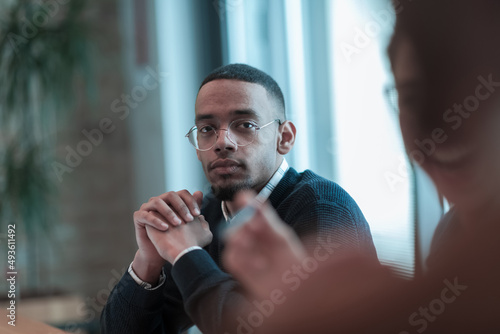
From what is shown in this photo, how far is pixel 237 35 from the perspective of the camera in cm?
226

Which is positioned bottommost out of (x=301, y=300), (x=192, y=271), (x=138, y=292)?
(x=138, y=292)

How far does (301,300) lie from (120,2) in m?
3.01

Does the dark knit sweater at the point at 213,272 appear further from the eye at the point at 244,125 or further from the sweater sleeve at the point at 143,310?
the eye at the point at 244,125

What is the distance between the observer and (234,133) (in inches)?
30.6

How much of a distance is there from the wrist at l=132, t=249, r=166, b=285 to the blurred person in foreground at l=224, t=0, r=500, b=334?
676 mm

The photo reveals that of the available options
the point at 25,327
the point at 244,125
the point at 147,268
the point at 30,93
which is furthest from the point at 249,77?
the point at 30,93

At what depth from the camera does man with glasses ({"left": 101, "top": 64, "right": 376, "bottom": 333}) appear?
2.23 feet

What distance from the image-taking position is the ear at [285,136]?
2.86 ft

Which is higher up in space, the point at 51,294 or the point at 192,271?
the point at 192,271

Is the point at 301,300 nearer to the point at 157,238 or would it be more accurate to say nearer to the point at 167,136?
the point at 157,238

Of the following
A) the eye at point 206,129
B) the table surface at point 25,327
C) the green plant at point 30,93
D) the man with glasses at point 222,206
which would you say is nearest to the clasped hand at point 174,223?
the man with glasses at point 222,206

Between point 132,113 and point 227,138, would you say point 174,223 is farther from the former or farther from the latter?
point 132,113

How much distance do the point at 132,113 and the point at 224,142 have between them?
2.29m

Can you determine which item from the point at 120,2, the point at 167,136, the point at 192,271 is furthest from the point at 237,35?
the point at 192,271
